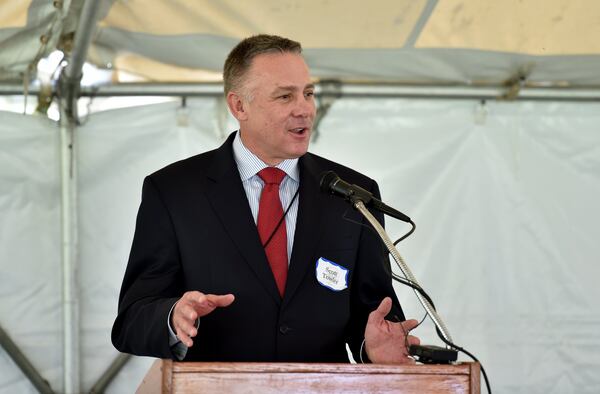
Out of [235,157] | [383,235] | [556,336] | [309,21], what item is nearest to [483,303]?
[556,336]

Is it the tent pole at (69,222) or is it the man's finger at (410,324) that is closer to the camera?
the man's finger at (410,324)

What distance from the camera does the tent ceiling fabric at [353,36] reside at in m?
3.91

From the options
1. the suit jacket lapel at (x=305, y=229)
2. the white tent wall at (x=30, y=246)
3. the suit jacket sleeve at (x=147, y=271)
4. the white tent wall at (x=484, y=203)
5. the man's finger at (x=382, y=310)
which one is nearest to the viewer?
the man's finger at (x=382, y=310)

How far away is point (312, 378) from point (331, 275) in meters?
0.72

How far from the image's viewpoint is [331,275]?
2.65m

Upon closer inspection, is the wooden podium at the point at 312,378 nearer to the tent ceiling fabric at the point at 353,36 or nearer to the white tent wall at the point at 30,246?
the tent ceiling fabric at the point at 353,36

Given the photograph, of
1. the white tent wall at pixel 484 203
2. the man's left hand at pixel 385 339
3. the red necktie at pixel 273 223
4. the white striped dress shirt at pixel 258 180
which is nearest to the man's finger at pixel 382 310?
the man's left hand at pixel 385 339

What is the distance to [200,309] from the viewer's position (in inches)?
82.3

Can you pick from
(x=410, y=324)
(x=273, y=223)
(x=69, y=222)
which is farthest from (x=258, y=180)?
(x=69, y=222)

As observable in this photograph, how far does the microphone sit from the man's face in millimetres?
480

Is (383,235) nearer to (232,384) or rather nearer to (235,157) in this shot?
(232,384)

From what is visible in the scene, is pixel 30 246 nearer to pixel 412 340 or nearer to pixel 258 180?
pixel 258 180

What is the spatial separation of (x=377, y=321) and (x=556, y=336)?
246cm

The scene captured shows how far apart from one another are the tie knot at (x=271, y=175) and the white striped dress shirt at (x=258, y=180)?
0.01m
